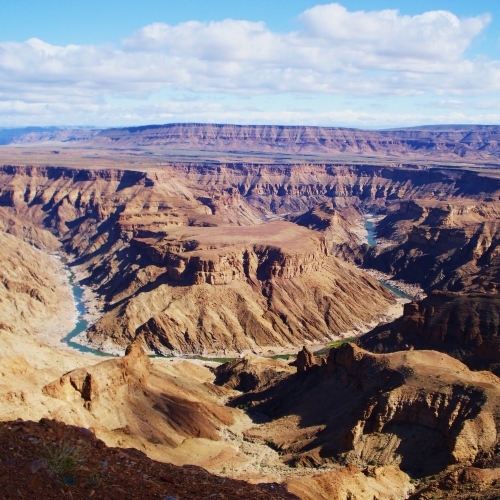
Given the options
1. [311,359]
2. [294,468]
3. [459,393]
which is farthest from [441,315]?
[294,468]

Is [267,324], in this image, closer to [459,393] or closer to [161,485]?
[459,393]

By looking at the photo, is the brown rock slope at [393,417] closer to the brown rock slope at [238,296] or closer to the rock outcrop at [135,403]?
the rock outcrop at [135,403]

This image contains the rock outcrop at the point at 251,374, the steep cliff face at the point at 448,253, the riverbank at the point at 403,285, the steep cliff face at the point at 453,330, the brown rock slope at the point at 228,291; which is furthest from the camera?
the riverbank at the point at 403,285

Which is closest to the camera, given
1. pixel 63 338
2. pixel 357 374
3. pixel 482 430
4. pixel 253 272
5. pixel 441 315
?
pixel 482 430

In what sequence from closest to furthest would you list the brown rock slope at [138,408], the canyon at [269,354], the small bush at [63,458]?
the small bush at [63,458] < the canyon at [269,354] < the brown rock slope at [138,408]

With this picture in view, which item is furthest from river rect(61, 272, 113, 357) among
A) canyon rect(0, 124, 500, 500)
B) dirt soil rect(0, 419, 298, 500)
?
dirt soil rect(0, 419, 298, 500)

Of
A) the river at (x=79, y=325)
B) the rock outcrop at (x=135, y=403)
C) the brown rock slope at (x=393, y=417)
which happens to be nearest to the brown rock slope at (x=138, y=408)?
the rock outcrop at (x=135, y=403)

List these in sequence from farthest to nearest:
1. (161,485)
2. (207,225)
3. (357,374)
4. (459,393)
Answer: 1. (207,225)
2. (357,374)
3. (459,393)
4. (161,485)
